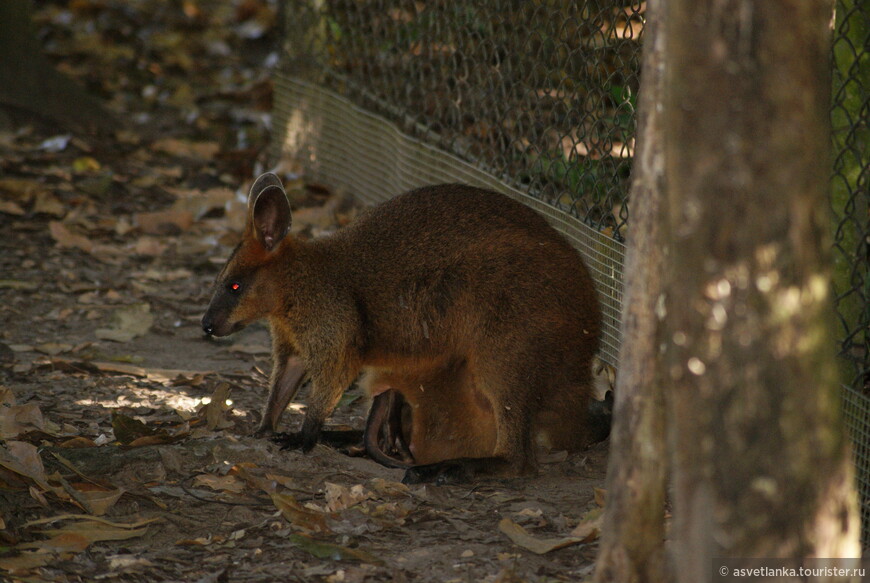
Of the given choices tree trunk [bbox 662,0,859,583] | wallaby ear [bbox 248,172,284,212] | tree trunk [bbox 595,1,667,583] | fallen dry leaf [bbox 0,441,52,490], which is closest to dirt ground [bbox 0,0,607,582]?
fallen dry leaf [bbox 0,441,52,490]

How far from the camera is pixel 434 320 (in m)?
4.21

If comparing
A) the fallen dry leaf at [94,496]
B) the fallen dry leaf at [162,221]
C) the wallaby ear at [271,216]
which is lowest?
the fallen dry leaf at [94,496]

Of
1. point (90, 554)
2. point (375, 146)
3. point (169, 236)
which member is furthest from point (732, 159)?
point (169, 236)

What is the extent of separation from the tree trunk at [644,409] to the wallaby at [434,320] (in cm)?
Result: 148

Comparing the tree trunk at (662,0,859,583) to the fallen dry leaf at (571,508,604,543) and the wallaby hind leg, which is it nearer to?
the fallen dry leaf at (571,508,604,543)

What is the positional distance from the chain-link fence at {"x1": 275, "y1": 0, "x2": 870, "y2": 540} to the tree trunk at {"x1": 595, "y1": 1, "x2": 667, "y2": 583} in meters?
0.41

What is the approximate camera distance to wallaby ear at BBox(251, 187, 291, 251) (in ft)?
14.4

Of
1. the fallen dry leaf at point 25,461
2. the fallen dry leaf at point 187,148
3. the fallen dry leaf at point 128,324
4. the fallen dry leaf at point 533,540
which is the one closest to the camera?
the fallen dry leaf at point 533,540

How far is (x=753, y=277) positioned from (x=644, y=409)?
2.40 ft

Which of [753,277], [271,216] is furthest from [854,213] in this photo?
[271,216]

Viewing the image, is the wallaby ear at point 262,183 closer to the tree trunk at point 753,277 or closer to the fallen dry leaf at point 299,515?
the fallen dry leaf at point 299,515

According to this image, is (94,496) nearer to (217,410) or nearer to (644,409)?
(217,410)

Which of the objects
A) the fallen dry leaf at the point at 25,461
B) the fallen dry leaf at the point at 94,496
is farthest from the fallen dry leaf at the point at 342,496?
the fallen dry leaf at the point at 25,461

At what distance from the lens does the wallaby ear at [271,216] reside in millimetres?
4387
